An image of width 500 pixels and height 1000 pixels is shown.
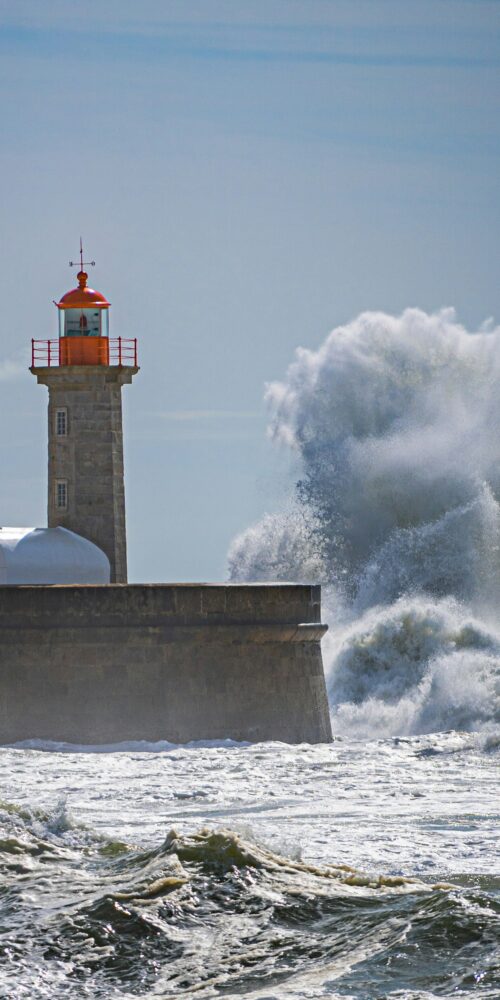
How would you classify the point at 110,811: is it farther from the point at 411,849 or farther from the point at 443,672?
the point at 443,672

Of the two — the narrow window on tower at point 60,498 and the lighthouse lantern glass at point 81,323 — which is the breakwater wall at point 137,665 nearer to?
the narrow window on tower at point 60,498

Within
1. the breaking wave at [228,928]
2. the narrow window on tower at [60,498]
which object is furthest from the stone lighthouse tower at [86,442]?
the breaking wave at [228,928]

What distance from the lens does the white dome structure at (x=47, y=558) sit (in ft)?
52.7

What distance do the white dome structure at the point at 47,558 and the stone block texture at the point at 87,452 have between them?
297 millimetres

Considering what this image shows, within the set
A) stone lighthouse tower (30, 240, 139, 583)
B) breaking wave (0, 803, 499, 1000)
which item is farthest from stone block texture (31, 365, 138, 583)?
breaking wave (0, 803, 499, 1000)

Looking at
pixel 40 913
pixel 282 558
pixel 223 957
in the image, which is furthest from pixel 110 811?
pixel 282 558

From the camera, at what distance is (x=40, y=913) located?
304 inches

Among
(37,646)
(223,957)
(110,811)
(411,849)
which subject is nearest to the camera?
(223,957)

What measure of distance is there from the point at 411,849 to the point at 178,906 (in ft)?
6.56

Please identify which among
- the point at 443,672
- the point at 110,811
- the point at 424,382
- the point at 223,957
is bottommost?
the point at 223,957

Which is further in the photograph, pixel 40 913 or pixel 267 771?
pixel 267 771

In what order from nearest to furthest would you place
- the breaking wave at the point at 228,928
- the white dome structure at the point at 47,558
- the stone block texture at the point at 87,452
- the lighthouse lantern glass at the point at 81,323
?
the breaking wave at the point at 228,928 < the white dome structure at the point at 47,558 < the stone block texture at the point at 87,452 < the lighthouse lantern glass at the point at 81,323

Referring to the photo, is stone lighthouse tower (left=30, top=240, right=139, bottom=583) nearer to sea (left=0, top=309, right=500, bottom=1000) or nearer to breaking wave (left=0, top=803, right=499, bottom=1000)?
sea (left=0, top=309, right=500, bottom=1000)

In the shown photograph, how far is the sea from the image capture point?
22.8 feet
